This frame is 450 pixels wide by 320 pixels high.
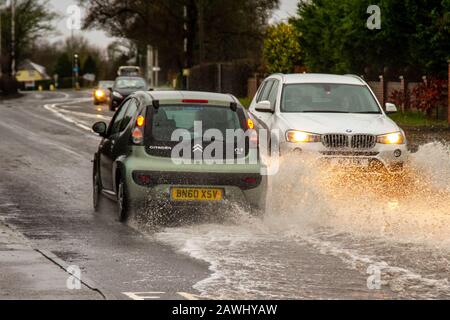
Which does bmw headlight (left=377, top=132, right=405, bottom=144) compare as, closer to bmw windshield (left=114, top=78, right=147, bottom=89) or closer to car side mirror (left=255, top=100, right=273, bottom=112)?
car side mirror (left=255, top=100, right=273, bottom=112)

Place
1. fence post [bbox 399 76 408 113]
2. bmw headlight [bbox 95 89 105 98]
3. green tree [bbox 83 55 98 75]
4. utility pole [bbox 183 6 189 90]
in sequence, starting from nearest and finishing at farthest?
fence post [bbox 399 76 408 113]
bmw headlight [bbox 95 89 105 98]
utility pole [bbox 183 6 189 90]
green tree [bbox 83 55 98 75]

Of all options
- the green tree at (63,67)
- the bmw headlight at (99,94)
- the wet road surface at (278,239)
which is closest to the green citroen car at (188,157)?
the wet road surface at (278,239)

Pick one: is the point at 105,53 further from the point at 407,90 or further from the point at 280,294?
the point at 280,294

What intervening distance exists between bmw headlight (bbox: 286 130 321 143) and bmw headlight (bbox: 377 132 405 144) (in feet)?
2.75

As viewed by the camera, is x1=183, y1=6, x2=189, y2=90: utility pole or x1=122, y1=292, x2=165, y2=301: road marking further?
x1=183, y1=6, x2=189, y2=90: utility pole

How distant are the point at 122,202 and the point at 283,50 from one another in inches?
1598

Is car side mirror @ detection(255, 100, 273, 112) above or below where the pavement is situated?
above

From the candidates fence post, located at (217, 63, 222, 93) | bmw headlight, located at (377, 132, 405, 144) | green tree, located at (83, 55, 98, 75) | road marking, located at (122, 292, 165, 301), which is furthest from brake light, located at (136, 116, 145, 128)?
green tree, located at (83, 55, 98, 75)

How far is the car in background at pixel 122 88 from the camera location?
48.7 metres

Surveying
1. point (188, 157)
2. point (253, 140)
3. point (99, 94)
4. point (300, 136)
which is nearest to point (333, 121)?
point (300, 136)

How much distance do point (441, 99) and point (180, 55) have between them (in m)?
45.8

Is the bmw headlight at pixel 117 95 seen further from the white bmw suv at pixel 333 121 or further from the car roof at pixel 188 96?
the car roof at pixel 188 96

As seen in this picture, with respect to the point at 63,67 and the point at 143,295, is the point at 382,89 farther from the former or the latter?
the point at 63,67

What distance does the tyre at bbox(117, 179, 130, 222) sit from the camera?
1320 centimetres
